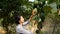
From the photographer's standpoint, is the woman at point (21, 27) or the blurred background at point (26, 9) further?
the woman at point (21, 27)

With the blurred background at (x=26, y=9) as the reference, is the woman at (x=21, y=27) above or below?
below

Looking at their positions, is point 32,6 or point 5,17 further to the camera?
point 5,17

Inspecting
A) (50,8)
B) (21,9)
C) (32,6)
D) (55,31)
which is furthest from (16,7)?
(55,31)

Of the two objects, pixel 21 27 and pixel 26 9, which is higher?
pixel 26 9

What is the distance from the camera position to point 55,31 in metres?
3.01

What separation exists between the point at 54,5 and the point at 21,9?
1.59 feet

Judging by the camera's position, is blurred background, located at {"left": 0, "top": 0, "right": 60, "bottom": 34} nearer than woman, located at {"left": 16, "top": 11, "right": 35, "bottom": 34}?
Yes

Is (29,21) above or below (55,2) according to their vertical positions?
below

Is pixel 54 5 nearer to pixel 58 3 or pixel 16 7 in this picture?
pixel 58 3

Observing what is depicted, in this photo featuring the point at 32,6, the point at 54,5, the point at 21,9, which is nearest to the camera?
the point at 54,5

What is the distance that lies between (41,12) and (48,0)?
253mm

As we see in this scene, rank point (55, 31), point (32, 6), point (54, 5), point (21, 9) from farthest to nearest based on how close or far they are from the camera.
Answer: point (55, 31) → point (21, 9) → point (32, 6) → point (54, 5)

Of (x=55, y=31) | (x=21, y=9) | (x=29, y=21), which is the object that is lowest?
(x=55, y=31)

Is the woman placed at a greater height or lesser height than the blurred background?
Answer: lesser
